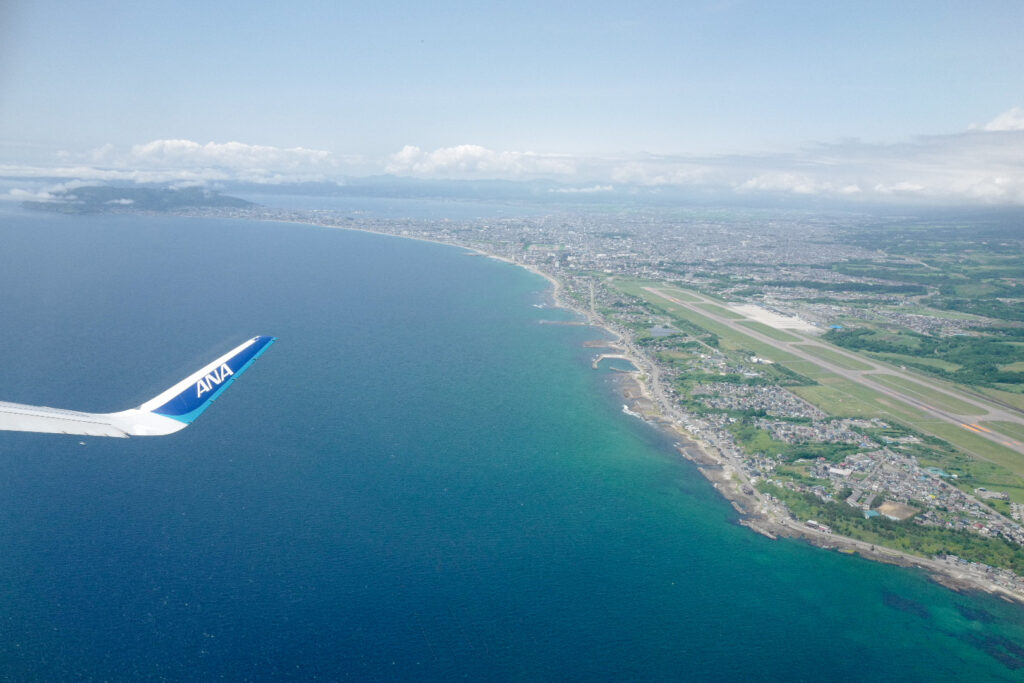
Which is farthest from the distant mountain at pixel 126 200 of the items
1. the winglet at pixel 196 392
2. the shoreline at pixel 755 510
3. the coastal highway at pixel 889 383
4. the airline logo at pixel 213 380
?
the airline logo at pixel 213 380

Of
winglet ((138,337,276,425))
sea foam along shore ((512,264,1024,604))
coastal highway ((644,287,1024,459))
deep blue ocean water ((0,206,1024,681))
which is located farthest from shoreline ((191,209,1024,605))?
winglet ((138,337,276,425))

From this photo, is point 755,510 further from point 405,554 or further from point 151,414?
point 151,414

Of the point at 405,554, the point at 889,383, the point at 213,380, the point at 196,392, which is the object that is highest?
the point at 213,380

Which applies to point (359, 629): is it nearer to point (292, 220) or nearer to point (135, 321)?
point (135, 321)

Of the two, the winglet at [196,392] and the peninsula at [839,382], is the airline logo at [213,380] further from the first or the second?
the peninsula at [839,382]

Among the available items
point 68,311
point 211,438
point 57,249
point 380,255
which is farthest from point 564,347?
point 57,249

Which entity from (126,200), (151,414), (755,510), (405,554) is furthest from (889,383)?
(126,200)
